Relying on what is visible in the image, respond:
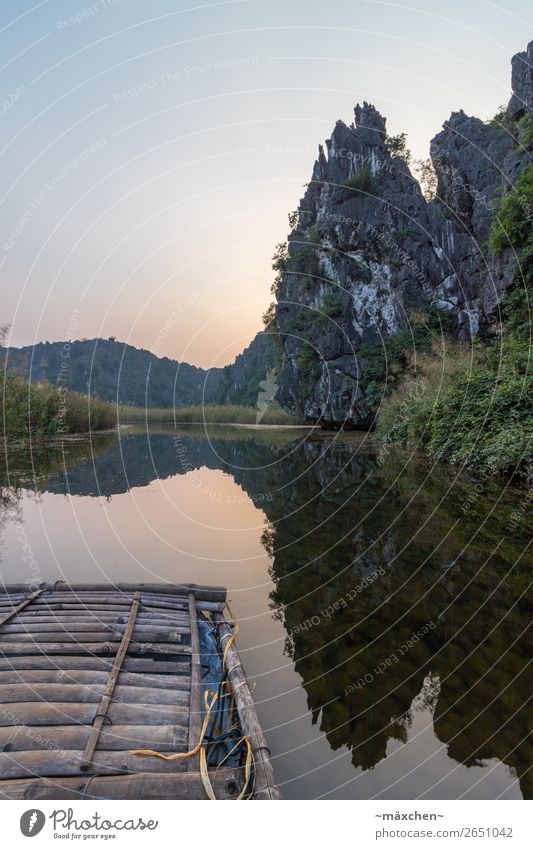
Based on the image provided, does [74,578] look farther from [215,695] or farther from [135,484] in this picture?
[135,484]

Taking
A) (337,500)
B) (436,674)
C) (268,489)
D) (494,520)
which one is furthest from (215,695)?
(268,489)

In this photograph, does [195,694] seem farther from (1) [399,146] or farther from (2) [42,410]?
(1) [399,146]

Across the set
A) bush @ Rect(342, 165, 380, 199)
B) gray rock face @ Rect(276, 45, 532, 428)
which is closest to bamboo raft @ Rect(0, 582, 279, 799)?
gray rock face @ Rect(276, 45, 532, 428)

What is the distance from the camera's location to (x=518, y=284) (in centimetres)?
2105

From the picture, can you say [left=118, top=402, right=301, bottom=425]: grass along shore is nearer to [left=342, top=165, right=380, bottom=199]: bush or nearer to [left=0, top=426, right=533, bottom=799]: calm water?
[left=342, top=165, right=380, bottom=199]: bush

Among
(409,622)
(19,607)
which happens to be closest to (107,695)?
(19,607)

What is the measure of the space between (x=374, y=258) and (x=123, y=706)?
41172 mm

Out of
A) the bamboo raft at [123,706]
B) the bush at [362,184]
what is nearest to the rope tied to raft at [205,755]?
the bamboo raft at [123,706]

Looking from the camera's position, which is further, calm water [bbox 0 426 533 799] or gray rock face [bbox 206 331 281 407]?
gray rock face [bbox 206 331 281 407]
